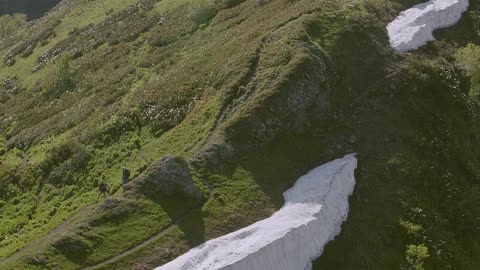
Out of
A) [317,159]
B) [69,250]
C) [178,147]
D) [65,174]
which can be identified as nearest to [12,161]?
[65,174]

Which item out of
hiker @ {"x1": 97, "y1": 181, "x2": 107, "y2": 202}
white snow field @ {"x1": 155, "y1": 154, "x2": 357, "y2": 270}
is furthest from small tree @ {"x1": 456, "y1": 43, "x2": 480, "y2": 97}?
hiker @ {"x1": 97, "y1": 181, "x2": 107, "y2": 202}

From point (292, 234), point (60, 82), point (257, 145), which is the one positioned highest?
point (60, 82)

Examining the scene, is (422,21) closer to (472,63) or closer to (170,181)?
(472,63)

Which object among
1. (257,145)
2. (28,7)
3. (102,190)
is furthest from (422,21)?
(28,7)

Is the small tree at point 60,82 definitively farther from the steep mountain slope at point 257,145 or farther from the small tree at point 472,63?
the small tree at point 472,63

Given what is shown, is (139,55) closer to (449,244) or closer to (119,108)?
(119,108)

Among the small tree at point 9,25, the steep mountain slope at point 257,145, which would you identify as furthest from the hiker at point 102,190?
the small tree at point 9,25
